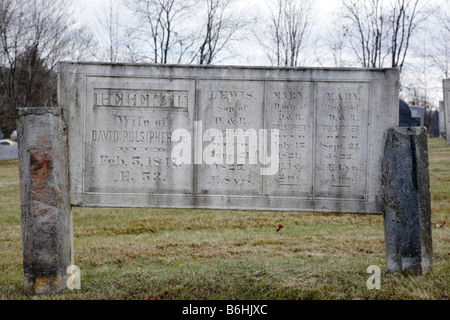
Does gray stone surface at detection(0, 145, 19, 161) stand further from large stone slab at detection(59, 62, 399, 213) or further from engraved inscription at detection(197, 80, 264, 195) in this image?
engraved inscription at detection(197, 80, 264, 195)

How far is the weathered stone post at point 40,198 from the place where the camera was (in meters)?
3.95

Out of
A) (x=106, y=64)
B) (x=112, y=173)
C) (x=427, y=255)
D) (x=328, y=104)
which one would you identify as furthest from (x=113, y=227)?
(x=427, y=255)

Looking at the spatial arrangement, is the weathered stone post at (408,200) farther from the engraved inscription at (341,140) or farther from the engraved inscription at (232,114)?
the engraved inscription at (232,114)

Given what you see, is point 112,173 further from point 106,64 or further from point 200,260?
point 200,260

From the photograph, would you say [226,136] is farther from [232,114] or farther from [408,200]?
[408,200]

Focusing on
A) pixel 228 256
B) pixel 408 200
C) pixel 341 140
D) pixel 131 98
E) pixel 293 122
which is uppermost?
pixel 131 98

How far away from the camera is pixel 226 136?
167 inches

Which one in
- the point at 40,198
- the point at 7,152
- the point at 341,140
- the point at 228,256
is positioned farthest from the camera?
the point at 7,152

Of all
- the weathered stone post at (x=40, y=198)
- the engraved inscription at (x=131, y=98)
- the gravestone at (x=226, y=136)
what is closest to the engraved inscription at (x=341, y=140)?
the gravestone at (x=226, y=136)

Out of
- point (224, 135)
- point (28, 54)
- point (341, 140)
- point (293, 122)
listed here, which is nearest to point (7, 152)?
point (28, 54)

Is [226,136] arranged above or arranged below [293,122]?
below

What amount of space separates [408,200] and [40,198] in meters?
3.48

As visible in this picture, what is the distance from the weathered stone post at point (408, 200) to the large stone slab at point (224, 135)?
0.55 ft

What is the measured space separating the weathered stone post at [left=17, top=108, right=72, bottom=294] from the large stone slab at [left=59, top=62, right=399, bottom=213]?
257 mm
